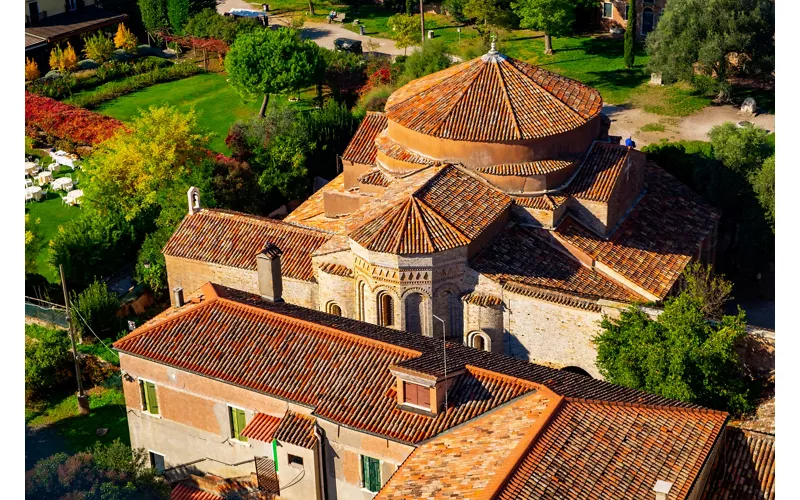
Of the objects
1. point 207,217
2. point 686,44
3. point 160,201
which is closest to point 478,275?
point 207,217

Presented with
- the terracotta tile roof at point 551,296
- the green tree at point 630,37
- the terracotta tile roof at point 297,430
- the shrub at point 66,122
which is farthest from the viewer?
the green tree at point 630,37

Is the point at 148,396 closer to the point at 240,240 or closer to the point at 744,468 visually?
the point at 240,240

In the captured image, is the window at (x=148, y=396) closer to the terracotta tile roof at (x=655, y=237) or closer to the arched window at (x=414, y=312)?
the arched window at (x=414, y=312)

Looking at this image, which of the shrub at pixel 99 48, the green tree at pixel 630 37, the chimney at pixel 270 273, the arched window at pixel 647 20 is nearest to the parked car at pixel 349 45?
the shrub at pixel 99 48

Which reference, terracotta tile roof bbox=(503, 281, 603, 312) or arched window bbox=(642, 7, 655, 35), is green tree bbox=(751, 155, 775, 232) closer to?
terracotta tile roof bbox=(503, 281, 603, 312)

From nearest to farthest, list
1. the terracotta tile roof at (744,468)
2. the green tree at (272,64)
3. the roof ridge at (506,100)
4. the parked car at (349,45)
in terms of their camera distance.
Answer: the terracotta tile roof at (744,468) → the roof ridge at (506,100) → the green tree at (272,64) → the parked car at (349,45)

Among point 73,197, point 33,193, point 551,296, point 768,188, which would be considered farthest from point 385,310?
point 33,193
